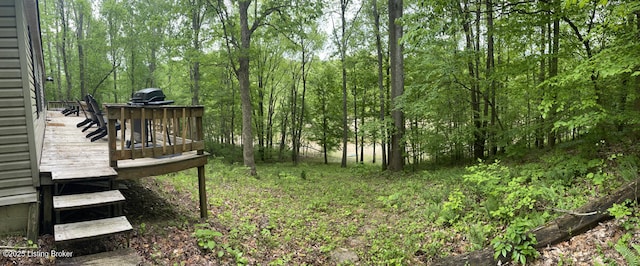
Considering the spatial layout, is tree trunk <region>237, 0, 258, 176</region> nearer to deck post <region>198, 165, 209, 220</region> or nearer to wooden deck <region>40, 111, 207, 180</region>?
wooden deck <region>40, 111, 207, 180</region>

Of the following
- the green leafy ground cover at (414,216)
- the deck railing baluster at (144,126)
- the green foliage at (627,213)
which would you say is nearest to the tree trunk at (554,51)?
the green leafy ground cover at (414,216)

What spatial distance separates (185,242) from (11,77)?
312cm

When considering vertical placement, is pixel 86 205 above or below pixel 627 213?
above

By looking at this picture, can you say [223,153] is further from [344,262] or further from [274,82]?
[344,262]

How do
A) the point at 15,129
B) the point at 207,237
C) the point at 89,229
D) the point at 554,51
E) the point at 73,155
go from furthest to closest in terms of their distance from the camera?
the point at 554,51, the point at 73,155, the point at 207,237, the point at 15,129, the point at 89,229

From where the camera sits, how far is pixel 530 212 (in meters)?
4.92

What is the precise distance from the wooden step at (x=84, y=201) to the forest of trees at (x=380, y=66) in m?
5.41

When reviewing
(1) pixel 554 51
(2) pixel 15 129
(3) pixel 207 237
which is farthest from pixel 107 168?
(1) pixel 554 51

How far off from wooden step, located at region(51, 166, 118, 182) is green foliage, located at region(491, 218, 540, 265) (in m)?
5.35

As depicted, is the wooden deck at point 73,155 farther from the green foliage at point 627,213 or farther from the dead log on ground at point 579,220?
the green foliage at point 627,213

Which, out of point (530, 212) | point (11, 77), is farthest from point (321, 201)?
point (11, 77)

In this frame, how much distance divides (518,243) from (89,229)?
Answer: 538cm

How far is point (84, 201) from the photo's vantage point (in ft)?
12.7

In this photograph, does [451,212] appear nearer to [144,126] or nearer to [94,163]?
[144,126]
